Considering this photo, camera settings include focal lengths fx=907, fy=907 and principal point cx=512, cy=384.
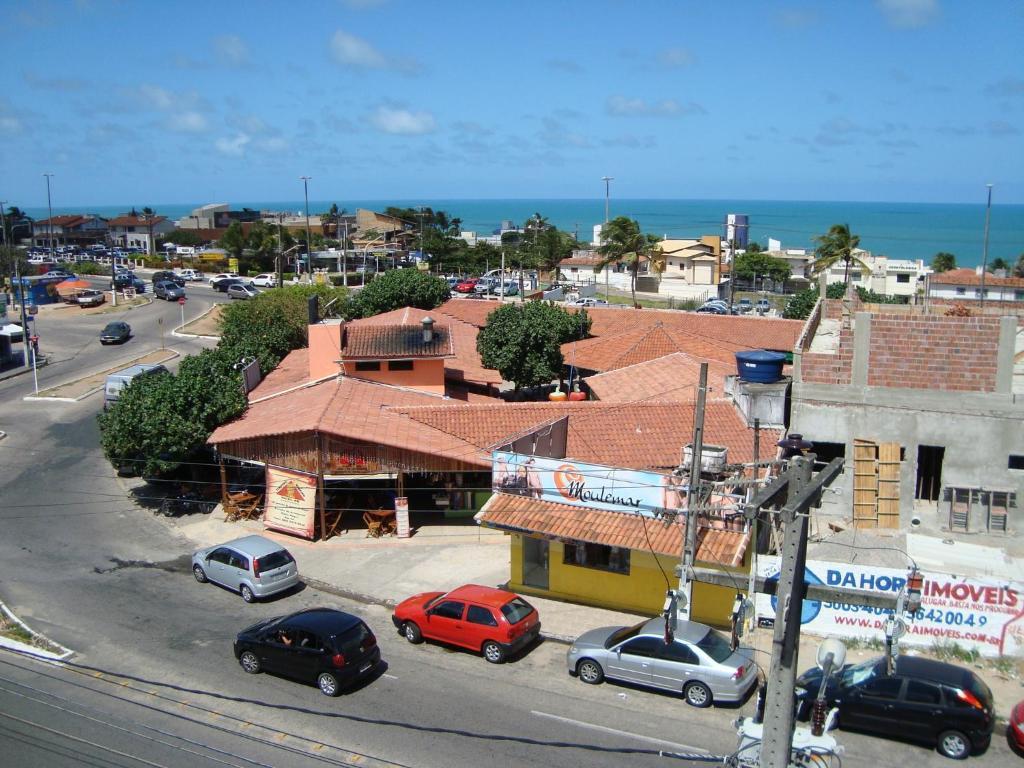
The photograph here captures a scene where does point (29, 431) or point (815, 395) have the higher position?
point (815, 395)

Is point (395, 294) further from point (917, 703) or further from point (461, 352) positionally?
point (917, 703)

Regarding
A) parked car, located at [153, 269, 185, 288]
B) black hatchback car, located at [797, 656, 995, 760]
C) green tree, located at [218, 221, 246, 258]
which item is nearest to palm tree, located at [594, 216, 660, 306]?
parked car, located at [153, 269, 185, 288]

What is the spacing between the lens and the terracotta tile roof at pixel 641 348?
43.2 metres

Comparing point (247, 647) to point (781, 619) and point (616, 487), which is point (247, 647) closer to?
point (616, 487)

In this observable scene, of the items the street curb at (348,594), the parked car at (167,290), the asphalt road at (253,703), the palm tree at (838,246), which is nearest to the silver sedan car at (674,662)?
the asphalt road at (253,703)

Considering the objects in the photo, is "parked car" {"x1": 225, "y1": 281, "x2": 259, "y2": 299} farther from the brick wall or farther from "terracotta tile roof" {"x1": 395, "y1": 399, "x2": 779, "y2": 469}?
the brick wall

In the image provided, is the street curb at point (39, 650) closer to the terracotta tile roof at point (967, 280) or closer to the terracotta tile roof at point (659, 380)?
the terracotta tile roof at point (659, 380)

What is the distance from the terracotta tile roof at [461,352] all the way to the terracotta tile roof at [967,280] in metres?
46.9

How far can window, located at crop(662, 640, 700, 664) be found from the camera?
18266mm

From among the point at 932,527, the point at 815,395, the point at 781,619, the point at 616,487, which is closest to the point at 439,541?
the point at 616,487

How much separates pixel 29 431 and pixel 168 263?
7766 centimetres

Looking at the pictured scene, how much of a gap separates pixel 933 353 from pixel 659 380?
12.8 m

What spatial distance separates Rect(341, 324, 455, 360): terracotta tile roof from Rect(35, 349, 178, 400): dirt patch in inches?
723

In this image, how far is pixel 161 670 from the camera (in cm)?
1997
